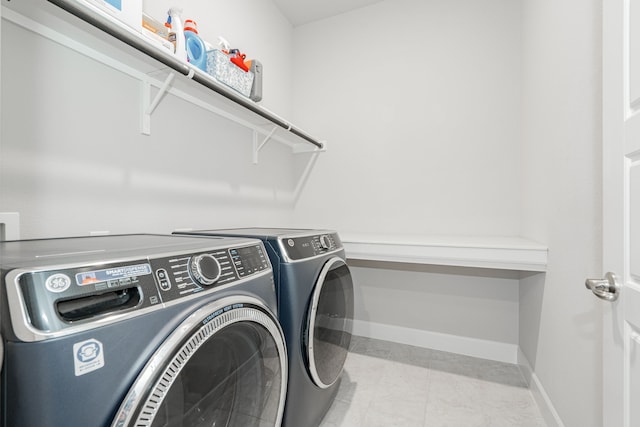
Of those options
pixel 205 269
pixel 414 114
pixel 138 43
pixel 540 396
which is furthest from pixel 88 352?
pixel 414 114

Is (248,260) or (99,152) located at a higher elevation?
(99,152)

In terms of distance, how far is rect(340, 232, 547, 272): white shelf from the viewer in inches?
57.7

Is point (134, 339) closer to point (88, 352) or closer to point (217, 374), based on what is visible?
point (88, 352)

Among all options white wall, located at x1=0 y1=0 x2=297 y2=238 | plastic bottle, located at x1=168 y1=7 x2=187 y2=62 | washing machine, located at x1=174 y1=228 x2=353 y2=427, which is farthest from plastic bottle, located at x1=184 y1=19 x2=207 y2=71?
washing machine, located at x1=174 y1=228 x2=353 y2=427

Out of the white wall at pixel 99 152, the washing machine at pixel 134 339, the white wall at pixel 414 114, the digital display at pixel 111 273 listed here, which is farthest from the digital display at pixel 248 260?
the white wall at pixel 414 114

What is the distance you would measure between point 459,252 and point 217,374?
4.41ft

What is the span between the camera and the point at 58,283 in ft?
1.57

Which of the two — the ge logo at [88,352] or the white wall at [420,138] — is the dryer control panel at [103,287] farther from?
the white wall at [420,138]

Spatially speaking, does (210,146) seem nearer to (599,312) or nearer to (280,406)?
(280,406)

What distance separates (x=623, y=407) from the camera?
2.38 ft

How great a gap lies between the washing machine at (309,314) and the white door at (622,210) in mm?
853

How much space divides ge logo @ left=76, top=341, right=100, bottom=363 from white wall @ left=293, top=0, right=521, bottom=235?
205 centimetres

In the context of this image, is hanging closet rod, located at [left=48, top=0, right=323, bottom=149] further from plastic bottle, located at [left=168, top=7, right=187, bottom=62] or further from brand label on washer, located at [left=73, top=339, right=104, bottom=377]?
brand label on washer, located at [left=73, top=339, right=104, bottom=377]

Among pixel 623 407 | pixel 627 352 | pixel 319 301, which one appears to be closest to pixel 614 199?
pixel 627 352
